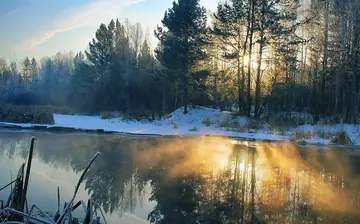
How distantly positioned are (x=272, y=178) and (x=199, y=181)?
1925 mm

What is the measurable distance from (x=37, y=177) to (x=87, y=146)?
16.9ft

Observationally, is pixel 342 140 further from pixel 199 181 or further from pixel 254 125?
pixel 199 181

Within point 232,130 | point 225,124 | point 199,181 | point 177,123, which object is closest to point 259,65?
Result: point 225,124

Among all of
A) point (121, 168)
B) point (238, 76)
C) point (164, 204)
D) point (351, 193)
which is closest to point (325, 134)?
point (238, 76)

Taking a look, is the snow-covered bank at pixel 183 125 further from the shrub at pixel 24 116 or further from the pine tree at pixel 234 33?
the pine tree at pixel 234 33

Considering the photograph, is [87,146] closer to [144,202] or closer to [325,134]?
[144,202]

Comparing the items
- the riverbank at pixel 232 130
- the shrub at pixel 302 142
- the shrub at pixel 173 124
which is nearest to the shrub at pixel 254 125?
the riverbank at pixel 232 130

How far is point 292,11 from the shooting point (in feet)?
82.9

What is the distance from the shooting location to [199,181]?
8055mm

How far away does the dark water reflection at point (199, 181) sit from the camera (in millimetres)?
5934

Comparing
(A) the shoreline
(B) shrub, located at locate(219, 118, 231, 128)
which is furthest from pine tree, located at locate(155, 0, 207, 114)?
(A) the shoreline

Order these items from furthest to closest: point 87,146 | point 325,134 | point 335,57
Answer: point 335,57
point 325,134
point 87,146

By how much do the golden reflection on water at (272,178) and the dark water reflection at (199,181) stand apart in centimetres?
2

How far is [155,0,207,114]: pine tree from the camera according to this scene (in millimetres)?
27016
